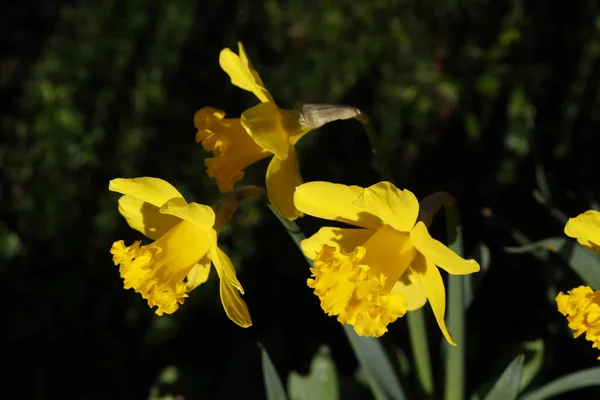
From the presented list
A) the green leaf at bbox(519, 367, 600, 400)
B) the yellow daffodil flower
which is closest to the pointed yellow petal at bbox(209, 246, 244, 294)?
the yellow daffodil flower

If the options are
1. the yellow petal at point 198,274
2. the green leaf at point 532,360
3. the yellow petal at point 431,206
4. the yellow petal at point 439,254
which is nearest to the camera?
the yellow petal at point 439,254

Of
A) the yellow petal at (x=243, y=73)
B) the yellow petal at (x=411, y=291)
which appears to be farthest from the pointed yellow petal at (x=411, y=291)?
the yellow petal at (x=243, y=73)

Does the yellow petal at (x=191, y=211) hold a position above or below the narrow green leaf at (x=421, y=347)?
above

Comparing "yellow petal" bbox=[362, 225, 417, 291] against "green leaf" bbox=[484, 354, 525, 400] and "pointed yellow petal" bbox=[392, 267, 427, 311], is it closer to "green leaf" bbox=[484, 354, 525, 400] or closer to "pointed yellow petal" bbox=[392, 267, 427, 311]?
"pointed yellow petal" bbox=[392, 267, 427, 311]

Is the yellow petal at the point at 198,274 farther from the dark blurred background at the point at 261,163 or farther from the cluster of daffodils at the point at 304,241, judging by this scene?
the dark blurred background at the point at 261,163

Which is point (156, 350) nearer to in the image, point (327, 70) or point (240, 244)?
point (240, 244)

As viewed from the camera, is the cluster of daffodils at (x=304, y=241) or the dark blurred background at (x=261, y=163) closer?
the cluster of daffodils at (x=304, y=241)
